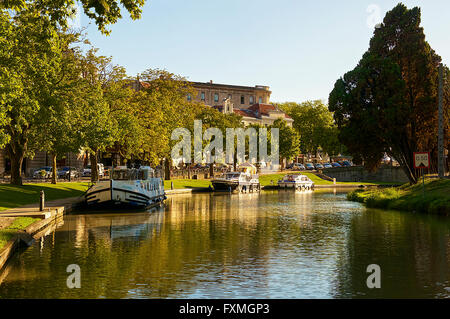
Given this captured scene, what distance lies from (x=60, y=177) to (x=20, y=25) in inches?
1258

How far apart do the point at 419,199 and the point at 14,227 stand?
87.7 feet

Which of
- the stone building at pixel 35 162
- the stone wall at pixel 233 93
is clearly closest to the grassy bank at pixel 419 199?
the stone building at pixel 35 162

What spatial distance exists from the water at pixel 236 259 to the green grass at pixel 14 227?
78 cm

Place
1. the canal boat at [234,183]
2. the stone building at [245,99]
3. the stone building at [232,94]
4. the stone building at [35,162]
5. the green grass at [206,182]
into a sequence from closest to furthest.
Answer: the canal boat at [234,183], the green grass at [206,182], the stone building at [35,162], the stone building at [245,99], the stone building at [232,94]

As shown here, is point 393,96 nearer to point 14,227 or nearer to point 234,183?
point 234,183

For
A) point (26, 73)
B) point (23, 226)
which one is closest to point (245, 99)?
point (26, 73)

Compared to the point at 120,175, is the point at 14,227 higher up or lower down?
lower down

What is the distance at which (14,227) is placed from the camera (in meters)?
22.8

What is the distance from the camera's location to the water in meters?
13.6

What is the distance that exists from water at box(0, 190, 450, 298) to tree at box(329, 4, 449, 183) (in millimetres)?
15077

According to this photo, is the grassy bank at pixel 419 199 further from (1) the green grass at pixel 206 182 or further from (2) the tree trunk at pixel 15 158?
(1) the green grass at pixel 206 182

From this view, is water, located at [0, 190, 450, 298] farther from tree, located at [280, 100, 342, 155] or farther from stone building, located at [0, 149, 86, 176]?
tree, located at [280, 100, 342, 155]

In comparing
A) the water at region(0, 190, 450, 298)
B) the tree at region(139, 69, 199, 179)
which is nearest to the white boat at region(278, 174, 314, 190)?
the tree at region(139, 69, 199, 179)

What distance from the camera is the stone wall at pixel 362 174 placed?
112 m
